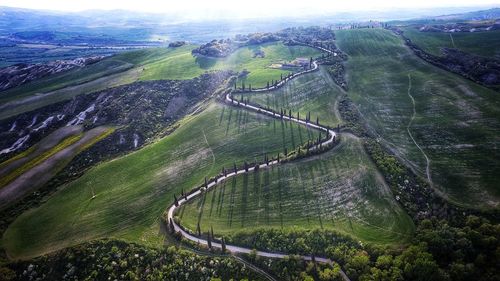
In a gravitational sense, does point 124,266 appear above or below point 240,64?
below

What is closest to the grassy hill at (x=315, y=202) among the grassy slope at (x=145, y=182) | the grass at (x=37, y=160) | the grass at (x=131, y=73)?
the grassy slope at (x=145, y=182)

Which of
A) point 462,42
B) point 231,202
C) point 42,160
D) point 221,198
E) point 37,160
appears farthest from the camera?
point 462,42

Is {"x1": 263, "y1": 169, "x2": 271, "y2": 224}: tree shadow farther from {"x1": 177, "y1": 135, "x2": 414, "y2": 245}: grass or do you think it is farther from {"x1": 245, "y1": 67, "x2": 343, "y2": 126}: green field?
{"x1": 245, "y1": 67, "x2": 343, "y2": 126}: green field

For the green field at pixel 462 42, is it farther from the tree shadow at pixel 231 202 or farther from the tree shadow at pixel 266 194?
the tree shadow at pixel 231 202

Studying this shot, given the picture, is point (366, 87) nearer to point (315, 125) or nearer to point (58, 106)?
point (315, 125)

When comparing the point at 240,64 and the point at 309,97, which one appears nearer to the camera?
the point at 309,97

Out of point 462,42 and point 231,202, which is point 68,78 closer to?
point 231,202

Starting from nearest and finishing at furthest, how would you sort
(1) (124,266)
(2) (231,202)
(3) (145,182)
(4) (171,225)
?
(1) (124,266), (4) (171,225), (2) (231,202), (3) (145,182)

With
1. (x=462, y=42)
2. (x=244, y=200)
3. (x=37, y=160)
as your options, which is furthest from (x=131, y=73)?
(x=462, y=42)
